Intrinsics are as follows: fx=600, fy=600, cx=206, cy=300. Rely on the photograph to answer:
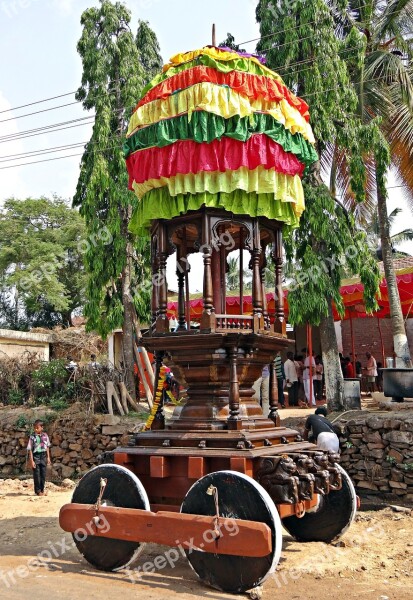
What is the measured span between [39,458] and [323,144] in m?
9.44

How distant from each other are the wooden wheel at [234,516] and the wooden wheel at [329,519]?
1.78m

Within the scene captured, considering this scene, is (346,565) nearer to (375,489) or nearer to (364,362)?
(375,489)

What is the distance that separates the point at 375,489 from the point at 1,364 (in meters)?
11.5

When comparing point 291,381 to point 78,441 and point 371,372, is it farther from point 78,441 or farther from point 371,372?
point 78,441

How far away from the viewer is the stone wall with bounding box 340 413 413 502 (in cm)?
1149

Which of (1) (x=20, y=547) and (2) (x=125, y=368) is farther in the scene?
(2) (x=125, y=368)

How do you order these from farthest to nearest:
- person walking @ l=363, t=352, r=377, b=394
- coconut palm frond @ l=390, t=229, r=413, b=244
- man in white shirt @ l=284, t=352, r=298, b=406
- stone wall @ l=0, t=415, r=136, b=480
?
coconut palm frond @ l=390, t=229, r=413, b=244 → person walking @ l=363, t=352, r=377, b=394 → man in white shirt @ l=284, t=352, r=298, b=406 → stone wall @ l=0, t=415, r=136, b=480

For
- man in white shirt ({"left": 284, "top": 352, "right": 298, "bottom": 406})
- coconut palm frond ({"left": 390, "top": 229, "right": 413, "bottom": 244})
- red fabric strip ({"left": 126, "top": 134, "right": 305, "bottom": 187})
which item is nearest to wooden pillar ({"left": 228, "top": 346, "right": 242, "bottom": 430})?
red fabric strip ({"left": 126, "top": 134, "right": 305, "bottom": 187})

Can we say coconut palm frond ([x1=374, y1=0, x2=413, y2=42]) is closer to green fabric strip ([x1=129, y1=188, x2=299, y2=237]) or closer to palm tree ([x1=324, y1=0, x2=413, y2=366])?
palm tree ([x1=324, y1=0, x2=413, y2=366])

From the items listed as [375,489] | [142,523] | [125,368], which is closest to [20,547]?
[142,523]

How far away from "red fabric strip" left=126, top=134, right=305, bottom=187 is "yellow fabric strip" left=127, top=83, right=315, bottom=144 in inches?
12.4

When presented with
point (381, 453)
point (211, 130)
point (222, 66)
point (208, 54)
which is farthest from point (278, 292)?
point (381, 453)

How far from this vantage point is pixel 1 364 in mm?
18094

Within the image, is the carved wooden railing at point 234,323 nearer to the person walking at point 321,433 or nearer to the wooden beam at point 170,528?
the wooden beam at point 170,528
